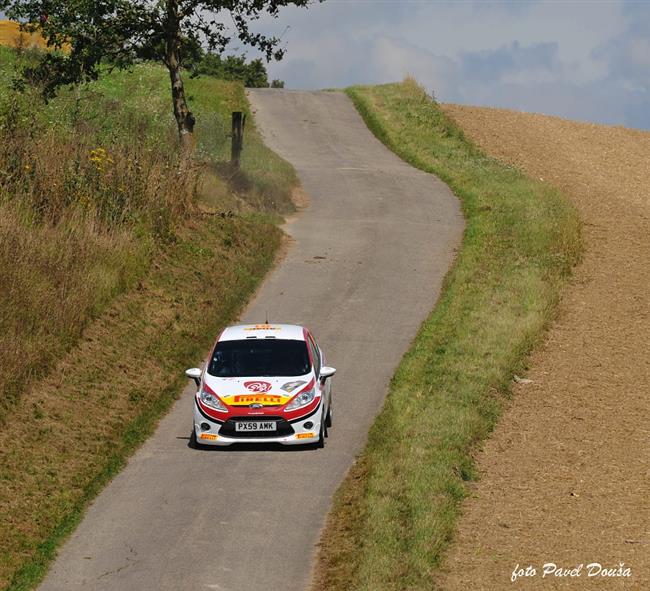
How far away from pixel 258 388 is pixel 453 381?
17.7ft

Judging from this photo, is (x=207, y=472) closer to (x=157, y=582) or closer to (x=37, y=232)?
(x=157, y=582)

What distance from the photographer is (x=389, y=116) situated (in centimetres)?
5794

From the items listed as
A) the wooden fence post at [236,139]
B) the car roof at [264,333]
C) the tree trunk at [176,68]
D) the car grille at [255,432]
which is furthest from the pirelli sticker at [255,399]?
the wooden fence post at [236,139]

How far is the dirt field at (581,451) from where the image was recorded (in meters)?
14.4

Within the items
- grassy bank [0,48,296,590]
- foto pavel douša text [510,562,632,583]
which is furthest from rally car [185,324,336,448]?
foto pavel douša text [510,562,632,583]

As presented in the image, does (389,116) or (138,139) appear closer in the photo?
(138,139)

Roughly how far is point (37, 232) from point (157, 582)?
40.4 feet

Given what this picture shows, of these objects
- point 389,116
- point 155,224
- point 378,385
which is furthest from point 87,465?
point 389,116

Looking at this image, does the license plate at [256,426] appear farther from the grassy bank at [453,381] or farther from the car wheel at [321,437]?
the grassy bank at [453,381]

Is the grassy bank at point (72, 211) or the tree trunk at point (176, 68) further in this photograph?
the tree trunk at point (176, 68)

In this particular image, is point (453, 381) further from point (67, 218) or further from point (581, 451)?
point (67, 218)

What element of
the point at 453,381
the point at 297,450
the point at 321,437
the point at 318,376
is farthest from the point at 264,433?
the point at 453,381

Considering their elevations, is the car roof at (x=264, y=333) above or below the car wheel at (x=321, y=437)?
above

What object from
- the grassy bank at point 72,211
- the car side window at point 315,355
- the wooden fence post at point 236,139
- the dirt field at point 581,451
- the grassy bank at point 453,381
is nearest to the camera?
the dirt field at point 581,451
